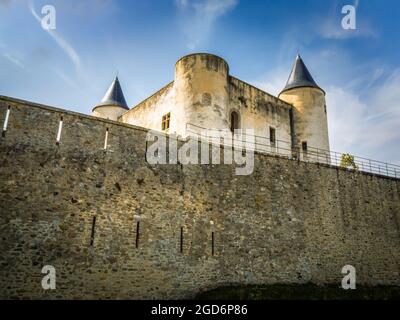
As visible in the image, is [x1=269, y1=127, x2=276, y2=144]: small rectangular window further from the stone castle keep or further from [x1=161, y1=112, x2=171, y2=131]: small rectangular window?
[x1=161, y1=112, x2=171, y2=131]: small rectangular window

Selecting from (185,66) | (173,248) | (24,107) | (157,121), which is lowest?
(173,248)

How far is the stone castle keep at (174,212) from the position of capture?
9.25 meters

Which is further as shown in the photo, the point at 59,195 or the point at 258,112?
the point at 258,112

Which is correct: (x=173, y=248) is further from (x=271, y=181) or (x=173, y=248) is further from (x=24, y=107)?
(x=24, y=107)

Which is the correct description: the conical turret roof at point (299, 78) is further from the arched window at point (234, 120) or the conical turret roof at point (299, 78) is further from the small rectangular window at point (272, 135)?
the arched window at point (234, 120)

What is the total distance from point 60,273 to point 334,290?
9333mm

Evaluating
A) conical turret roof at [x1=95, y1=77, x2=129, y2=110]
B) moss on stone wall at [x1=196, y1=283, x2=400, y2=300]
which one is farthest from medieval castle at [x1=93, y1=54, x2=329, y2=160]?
moss on stone wall at [x1=196, y1=283, x2=400, y2=300]

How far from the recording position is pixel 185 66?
52.5 feet

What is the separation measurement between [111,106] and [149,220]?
15.5 metres

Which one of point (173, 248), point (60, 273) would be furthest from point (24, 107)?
point (173, 248)

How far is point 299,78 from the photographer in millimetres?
21109

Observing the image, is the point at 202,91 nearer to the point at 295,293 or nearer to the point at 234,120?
the point at 234,120

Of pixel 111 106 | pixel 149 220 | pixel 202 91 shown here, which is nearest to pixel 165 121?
pixel 202 91

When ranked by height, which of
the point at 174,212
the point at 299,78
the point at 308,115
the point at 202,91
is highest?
the point at 299,78
